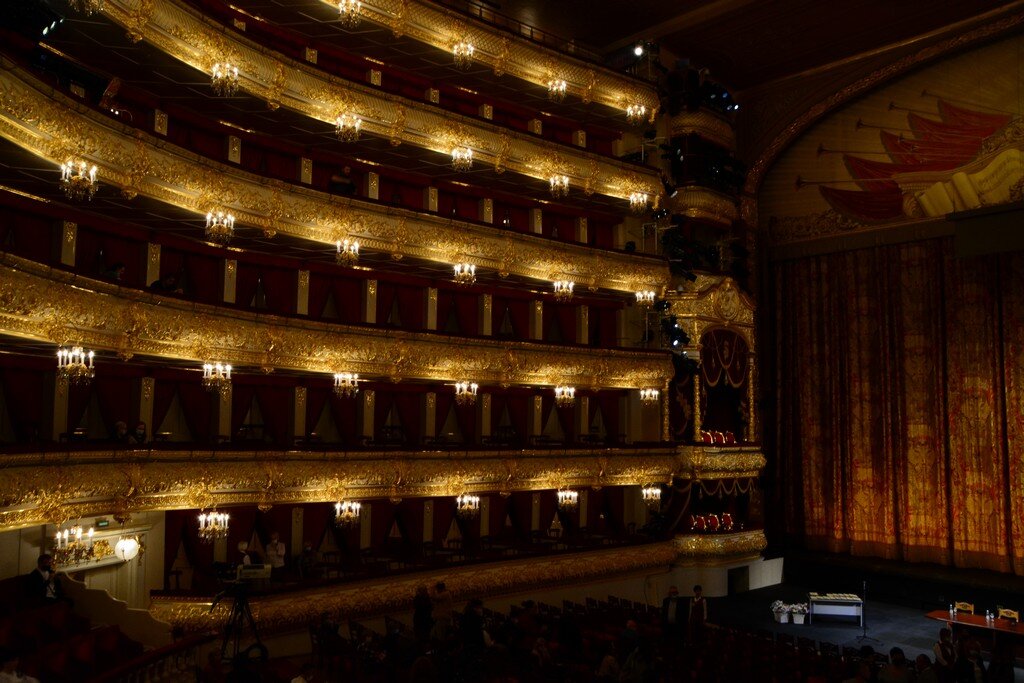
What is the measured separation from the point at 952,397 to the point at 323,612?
763 inches

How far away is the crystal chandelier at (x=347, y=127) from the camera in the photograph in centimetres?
1855

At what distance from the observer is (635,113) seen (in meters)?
25.2

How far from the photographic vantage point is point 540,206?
996 inches

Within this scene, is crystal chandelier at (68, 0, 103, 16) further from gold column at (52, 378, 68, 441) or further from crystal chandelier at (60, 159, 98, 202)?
gold column at (52, 378, 68, 441)

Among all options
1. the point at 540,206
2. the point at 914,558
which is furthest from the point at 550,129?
the point at 914,558

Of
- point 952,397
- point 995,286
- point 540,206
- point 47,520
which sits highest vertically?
point 540,206

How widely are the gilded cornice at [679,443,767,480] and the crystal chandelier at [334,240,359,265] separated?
12060 mm

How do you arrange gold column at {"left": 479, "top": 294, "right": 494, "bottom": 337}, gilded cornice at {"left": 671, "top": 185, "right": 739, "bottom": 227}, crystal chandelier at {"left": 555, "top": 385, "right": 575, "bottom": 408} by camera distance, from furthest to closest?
gilded cornice at {"left": 671, "top": 185, "right": 739, "bottom": 227} < gold column at {"left": 479, "top": 294, "right": 494, "bottom": 337} < crystal chandelier at {"left": 555, "top": 385, "right": 575, "bottom": 408}

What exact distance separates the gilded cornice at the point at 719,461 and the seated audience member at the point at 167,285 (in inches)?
606

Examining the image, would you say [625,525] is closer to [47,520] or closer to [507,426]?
[507,426]

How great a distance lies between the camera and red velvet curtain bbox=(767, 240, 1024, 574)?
23797 mm

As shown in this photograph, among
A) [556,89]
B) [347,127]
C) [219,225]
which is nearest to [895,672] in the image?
[219,225]

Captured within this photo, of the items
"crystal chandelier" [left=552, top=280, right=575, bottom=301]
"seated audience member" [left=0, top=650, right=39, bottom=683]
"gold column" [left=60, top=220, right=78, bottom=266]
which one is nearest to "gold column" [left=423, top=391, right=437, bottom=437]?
"crystal chandelier" [left=552, top=280, right=575, bottom=301]

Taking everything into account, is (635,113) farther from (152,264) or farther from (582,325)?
(152,264)
